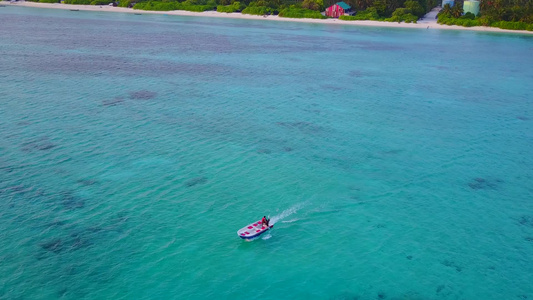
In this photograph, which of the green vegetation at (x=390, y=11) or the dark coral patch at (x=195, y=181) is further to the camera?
the green vegetation at (x=390, y=11)

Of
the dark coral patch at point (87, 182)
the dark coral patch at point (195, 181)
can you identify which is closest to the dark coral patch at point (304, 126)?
the dark coral patch at point (195, 181)

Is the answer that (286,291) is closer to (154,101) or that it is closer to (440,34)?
(154,101)

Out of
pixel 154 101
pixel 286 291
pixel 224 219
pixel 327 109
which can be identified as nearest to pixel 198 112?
pixel 154 101

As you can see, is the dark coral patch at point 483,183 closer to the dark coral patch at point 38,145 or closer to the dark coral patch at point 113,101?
the dark coral patch at point 38,145

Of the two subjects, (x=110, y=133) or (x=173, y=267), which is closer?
(x=173, y=267)

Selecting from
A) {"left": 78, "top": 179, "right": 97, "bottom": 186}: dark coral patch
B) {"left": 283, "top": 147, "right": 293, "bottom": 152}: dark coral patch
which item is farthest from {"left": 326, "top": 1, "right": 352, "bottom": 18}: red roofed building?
{"left": 78, "top": 179, "right": 97, "bottom": 186}: dark coral patch

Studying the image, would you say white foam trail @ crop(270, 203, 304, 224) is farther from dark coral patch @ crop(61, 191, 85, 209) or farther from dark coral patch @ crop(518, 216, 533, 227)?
dark coral patch @ crop(518, 216, 533, 227)
